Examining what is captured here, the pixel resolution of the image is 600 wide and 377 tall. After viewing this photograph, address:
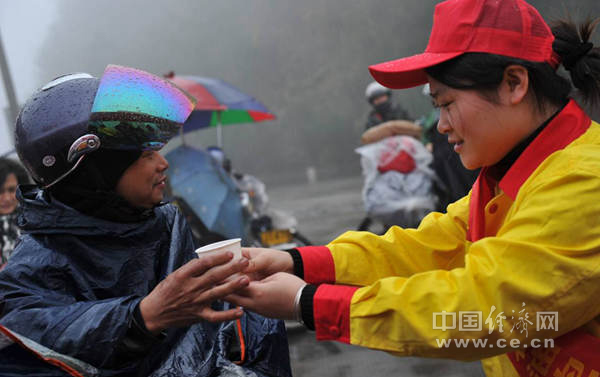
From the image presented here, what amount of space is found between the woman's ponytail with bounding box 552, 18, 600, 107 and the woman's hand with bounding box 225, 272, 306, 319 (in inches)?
43.8

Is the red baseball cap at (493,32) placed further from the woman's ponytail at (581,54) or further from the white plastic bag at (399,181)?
the white plastic bag at (399,181)

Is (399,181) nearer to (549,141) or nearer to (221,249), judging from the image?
(549,141)

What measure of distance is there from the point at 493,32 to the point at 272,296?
3.39 feet

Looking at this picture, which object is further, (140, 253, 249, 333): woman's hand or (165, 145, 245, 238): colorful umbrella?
(165, 145, 245, 238): colorful umbrella

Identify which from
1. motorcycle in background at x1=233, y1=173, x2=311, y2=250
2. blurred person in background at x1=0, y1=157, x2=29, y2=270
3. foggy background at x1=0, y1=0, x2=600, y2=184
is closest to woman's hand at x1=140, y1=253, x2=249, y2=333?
blurred person in background at x1=0, y1=157, x2=29, y2=270

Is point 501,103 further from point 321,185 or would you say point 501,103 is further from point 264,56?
point 264,56

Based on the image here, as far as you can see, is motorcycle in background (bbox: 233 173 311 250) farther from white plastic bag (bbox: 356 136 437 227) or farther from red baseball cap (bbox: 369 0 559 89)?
red baseball cap (bbox: 369 0 559 89)

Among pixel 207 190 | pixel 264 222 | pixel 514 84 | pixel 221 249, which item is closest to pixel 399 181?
pixel 264 222

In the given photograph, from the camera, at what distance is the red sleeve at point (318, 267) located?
2.07 metres

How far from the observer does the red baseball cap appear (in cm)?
166

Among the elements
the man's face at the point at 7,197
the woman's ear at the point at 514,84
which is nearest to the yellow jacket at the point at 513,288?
the woman's ear at the point at 514,84

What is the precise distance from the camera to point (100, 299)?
70.6 inches

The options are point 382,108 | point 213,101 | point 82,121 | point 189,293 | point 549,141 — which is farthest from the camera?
point 382,108

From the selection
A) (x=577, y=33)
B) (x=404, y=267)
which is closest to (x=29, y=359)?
(x=404, y=267)
